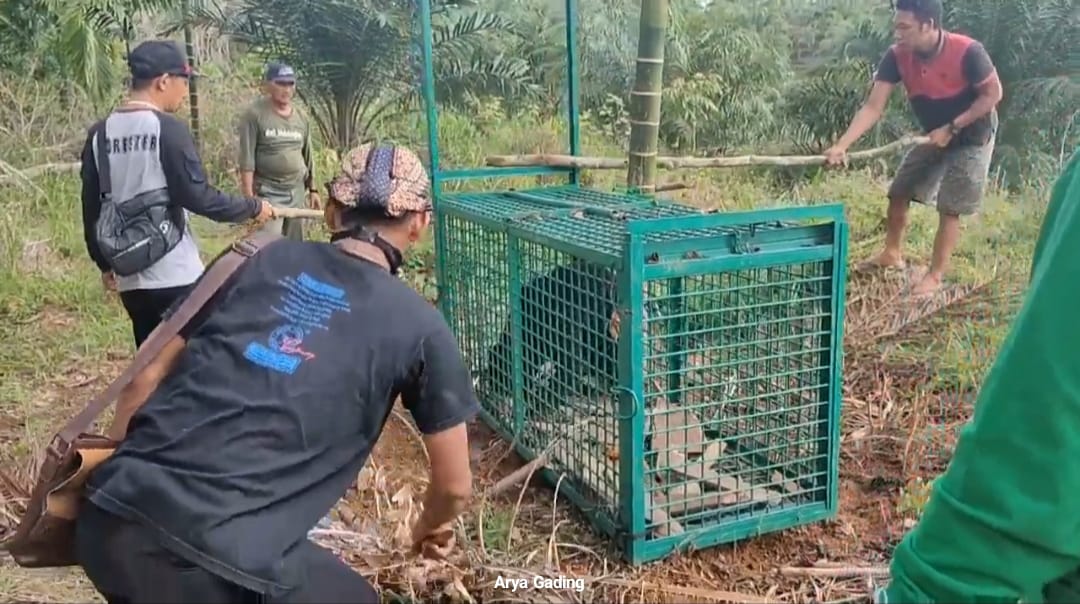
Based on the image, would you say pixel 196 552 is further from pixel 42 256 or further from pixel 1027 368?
pixel 42 256

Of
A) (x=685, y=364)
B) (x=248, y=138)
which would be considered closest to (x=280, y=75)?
(x=248, y=138)

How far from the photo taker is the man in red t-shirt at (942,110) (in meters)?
5.77

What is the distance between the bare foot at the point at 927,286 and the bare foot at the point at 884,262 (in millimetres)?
364

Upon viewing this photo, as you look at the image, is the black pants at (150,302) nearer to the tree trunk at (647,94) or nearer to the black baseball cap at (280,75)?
the tree trunk at (647,94)

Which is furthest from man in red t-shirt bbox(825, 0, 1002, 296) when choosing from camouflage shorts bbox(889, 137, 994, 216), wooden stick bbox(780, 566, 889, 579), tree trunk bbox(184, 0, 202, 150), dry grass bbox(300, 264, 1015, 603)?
tree trunk bbox(184, 0, 202, 150)

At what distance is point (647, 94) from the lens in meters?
4.37

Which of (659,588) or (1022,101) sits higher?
(1022,101)

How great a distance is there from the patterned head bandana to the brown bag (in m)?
0.22

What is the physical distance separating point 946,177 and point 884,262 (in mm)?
651

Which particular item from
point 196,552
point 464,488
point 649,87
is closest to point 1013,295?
point 649,87

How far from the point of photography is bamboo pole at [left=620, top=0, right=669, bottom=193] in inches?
167

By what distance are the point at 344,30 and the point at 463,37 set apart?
1038mm

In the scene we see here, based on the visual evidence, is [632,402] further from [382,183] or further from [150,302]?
[150,302]

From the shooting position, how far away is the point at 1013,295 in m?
5.49
